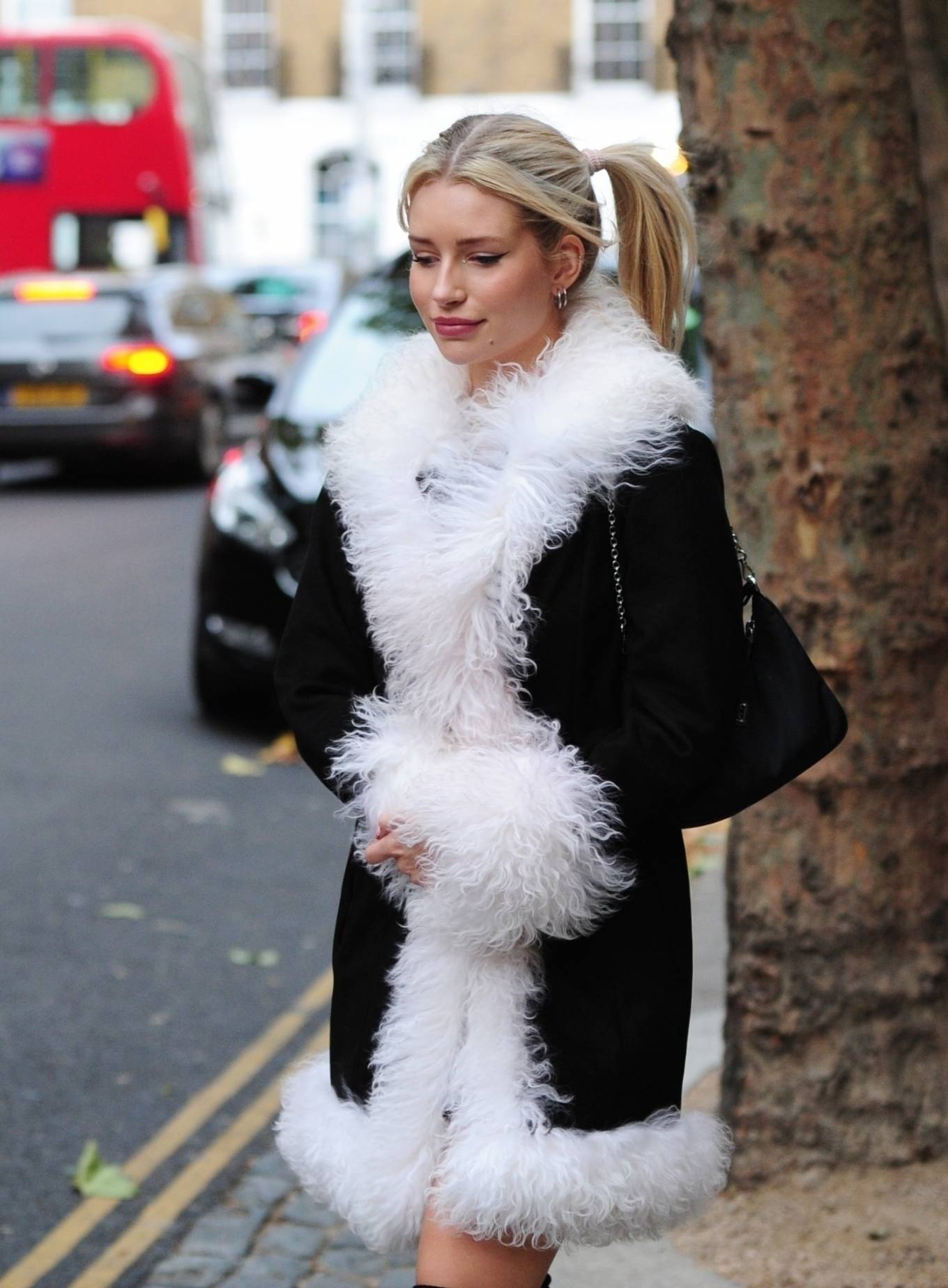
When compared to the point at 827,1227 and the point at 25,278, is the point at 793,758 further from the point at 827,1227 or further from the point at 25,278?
the point at 25,278

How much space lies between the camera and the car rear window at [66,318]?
15578mm

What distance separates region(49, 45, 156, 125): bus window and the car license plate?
10.3 metres

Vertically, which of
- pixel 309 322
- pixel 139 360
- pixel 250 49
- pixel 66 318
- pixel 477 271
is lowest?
pixel 309 322

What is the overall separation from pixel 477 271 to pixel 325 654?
19.9 inches

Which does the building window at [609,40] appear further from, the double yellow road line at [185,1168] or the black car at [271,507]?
the double yellow road line at [185,1168]

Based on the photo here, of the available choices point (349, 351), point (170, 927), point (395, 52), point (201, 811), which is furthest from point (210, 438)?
point (395, 52)

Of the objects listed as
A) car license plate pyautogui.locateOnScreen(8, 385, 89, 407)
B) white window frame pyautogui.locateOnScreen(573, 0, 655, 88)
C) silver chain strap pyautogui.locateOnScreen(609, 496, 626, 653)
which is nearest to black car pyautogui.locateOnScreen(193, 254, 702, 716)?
silver chain strap pyautogui.locateOnScreen(609, 496, 626, 653)

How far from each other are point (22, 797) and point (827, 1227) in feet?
14.1

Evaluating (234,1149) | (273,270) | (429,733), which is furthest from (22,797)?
(273,270)

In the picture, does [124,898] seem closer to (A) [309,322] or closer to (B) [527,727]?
(B) [527,727]

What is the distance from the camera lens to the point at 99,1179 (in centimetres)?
398

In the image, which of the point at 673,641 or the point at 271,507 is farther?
the point at 271,507

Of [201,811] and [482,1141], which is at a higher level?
[482,1141]

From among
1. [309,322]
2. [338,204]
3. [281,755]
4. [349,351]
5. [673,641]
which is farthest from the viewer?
[338,204]
